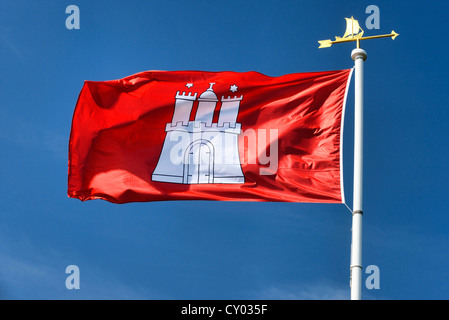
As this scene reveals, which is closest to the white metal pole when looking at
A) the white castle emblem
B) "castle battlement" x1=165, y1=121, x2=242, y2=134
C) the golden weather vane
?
the golden weather vane

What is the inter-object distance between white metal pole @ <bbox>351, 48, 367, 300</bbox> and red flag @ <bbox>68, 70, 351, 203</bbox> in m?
1.10

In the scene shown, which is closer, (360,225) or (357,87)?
(360,225)

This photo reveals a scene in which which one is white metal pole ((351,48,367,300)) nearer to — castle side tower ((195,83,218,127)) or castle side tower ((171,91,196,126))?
castle side tower ((195,83,218,127))

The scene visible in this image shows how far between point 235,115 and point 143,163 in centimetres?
288

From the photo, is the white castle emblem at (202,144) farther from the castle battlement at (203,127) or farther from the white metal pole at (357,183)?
the white metal pole at (357,183)

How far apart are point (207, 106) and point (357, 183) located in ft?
19.3

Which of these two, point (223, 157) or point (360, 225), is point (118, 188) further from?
point (360, 225)

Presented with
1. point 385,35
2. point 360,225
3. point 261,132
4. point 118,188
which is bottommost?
point 360,225

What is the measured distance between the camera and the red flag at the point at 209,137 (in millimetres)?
21406

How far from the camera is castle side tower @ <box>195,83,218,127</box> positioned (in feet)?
75.6

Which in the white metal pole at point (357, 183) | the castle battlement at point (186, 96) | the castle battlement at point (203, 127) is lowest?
the white metal pole at point (357, 183)

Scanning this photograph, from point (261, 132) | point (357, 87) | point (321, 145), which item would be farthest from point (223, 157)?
point (357, 87)

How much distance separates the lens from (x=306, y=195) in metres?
20.8

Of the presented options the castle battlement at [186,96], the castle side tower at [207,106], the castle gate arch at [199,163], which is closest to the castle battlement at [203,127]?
the castle side tower at [207,106]
